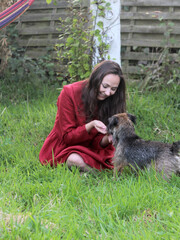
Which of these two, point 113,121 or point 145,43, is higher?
point 145,43

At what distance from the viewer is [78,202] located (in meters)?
3.28

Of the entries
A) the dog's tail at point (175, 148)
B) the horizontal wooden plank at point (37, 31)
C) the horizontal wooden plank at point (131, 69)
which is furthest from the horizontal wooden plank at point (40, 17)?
the dog's tail at point (175, 148)

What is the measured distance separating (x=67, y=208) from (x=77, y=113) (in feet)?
5.12

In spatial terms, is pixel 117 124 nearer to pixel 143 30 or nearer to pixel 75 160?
pixel 75 160

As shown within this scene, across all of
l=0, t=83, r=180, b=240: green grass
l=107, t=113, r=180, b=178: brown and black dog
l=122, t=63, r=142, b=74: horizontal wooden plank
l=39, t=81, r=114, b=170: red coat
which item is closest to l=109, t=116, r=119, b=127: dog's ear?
l=107, t=113, r=180, b=178: brown and black dog

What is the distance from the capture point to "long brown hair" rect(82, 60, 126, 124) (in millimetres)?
4031

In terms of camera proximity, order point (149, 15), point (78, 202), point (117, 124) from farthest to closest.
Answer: point (149, 15) < point (117, 124) < point (78, 202)

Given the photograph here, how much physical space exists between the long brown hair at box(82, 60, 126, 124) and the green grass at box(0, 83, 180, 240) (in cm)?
76

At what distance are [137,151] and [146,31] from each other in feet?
13.3

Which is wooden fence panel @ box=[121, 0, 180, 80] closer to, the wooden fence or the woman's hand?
the wooden fence

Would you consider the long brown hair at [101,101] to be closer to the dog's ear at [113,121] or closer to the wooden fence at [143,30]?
the dog's ear at [113,121]

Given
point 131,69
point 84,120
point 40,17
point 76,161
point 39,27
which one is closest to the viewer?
point 76,161

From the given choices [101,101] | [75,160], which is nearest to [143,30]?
[101,101]

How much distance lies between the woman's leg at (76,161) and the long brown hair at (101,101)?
49 cm
